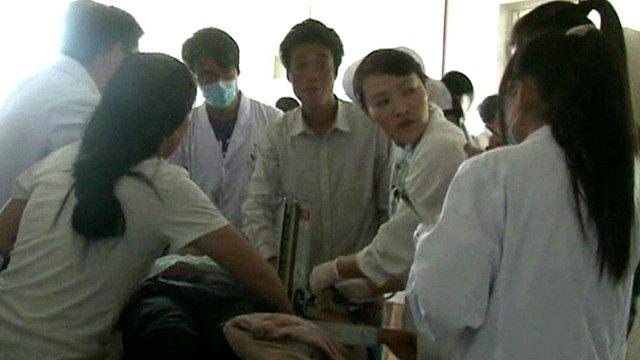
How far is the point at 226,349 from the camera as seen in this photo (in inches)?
51.0

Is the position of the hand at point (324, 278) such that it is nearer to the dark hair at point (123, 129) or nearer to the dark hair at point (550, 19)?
the dark hair at point (123, 129)

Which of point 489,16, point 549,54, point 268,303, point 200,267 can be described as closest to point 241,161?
point 200,267

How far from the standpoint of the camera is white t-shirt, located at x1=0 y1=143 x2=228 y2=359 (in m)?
1.34

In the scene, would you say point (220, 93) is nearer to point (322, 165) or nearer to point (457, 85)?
point (322, 165)

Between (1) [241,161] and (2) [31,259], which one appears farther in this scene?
(1) [241,161]

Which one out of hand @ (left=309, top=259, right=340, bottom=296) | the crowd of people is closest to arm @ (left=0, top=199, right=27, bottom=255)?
the crowd of people

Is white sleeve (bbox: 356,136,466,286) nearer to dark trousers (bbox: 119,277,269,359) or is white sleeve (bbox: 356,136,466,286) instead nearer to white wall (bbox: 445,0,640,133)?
dark trousers (bbox: 119,277,269,359)

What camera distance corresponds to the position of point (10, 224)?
4.94 feet

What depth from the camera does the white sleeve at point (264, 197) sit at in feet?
6.64

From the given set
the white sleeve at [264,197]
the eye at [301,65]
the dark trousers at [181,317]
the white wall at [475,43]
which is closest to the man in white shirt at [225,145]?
the white sleeve at [264,197]

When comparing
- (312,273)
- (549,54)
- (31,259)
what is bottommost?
(312,273)

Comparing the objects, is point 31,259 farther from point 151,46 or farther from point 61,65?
point 151,46

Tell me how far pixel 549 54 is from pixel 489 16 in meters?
3.05

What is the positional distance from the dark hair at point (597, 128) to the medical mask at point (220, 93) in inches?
53.5
